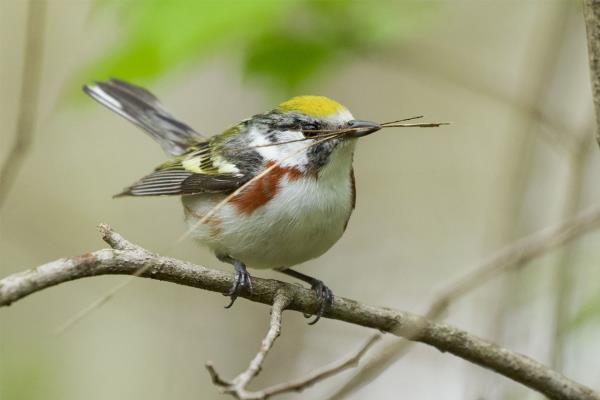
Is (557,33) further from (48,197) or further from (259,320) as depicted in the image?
(48,197)

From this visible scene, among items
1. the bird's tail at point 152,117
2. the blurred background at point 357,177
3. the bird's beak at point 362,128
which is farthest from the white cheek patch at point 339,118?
the bird's tail at point 152,117

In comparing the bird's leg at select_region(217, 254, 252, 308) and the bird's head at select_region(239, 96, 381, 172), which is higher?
the bird's head at select_region(239, 96, 381, 172)

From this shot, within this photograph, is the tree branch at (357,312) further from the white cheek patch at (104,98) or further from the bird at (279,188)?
the white cheek patch at (104,98)

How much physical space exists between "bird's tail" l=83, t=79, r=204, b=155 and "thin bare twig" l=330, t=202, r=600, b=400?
291 cm

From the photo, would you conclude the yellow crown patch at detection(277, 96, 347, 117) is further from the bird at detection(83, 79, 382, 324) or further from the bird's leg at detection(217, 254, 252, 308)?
the bird's leg at detection(217, 254, 252, 308)

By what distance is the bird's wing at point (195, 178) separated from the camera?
428 centimetres

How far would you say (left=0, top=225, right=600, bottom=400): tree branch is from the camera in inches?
97.5

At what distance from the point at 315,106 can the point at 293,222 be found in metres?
0.65

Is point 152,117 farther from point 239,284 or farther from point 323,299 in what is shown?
point 239,284

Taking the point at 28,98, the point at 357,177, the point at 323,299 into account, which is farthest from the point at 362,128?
the point at 357,177

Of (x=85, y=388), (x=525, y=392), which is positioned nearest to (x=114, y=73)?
(x=525, y=392)

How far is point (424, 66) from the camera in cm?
491

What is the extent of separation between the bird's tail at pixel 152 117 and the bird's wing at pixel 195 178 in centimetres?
66

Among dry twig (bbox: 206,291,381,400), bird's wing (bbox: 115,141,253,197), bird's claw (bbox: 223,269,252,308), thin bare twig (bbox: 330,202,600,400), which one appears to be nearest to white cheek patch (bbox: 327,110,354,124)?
bird's wing (bbox: 115,141,253,197)
